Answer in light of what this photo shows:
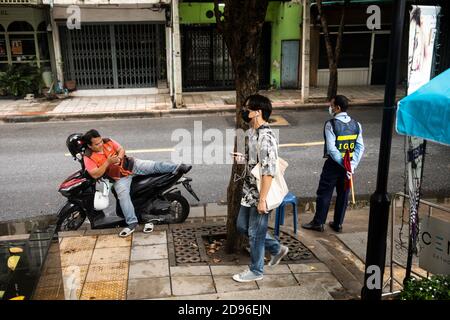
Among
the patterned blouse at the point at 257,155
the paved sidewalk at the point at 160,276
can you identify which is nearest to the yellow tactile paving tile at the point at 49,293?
the paved sidewalk at the point at 160,276

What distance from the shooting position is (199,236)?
5977 mm

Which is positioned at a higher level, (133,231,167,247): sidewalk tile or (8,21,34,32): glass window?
(8,21,34,32): glass window

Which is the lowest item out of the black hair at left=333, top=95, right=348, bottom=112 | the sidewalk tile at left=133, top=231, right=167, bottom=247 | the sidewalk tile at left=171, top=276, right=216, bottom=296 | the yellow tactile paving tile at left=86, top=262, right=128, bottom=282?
the sidewalk tile at left=133, top=231, right=167, bottom=247

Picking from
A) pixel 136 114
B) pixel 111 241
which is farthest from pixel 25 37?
pixel 111 241

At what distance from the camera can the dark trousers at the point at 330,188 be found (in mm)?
6105

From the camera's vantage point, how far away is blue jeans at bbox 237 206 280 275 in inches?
181

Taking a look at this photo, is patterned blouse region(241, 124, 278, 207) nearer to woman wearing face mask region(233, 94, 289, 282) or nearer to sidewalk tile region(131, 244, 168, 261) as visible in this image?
woman wearing face mask region(233, 94, 289, 282)

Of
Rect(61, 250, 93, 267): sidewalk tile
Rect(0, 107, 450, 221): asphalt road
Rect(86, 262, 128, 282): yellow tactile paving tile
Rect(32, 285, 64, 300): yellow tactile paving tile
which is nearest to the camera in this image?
Rect(32, 285, 64, 300): yellow tactile paving tile

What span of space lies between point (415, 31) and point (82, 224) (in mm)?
4927

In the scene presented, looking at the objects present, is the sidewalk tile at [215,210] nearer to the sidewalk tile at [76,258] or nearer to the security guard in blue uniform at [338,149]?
the security guard in blue uniform at [338,149]

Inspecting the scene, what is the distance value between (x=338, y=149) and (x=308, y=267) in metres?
1.63

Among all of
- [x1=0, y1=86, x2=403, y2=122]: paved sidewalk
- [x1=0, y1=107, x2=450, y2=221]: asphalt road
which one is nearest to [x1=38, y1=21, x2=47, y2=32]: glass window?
[x1=0, y1=86, x2=403, y2=122]: paved sidewalk

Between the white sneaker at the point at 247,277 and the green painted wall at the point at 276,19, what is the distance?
13.5 meters

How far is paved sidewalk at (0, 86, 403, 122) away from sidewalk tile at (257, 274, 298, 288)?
998 centimetres
